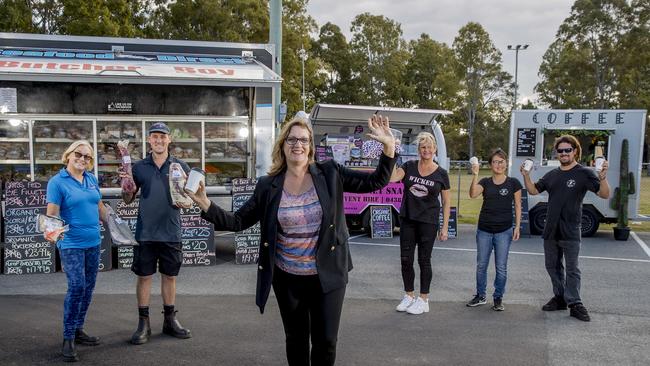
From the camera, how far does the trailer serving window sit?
10906 mm

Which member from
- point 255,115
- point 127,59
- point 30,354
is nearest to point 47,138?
point 127,59

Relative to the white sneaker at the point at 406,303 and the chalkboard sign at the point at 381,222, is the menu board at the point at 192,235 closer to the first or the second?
the white sneaker at the point at 406,303

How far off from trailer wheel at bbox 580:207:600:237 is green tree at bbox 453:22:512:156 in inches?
1420

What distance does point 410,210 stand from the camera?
18.1 feet

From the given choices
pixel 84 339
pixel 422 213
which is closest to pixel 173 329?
pixel 84 339

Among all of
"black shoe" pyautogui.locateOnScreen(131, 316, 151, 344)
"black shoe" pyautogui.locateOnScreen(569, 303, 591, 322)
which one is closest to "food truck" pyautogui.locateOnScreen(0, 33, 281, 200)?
"black shoe" pyautogui.locateOnScreen(131, 316, 151, 344)

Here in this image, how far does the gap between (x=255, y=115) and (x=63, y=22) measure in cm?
1545

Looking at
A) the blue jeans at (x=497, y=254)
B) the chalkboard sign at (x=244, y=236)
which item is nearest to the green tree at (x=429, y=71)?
the chalkboard sign at (x=244, y=236)

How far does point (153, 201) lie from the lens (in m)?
4.54

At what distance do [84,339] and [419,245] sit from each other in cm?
318

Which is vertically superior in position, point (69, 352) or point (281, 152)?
point (281, 152)

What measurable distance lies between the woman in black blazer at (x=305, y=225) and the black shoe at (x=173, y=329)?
197 cm

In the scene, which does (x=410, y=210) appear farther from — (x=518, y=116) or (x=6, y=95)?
(x=518, y=116)

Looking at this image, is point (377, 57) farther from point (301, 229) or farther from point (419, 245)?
point (301, 229)
